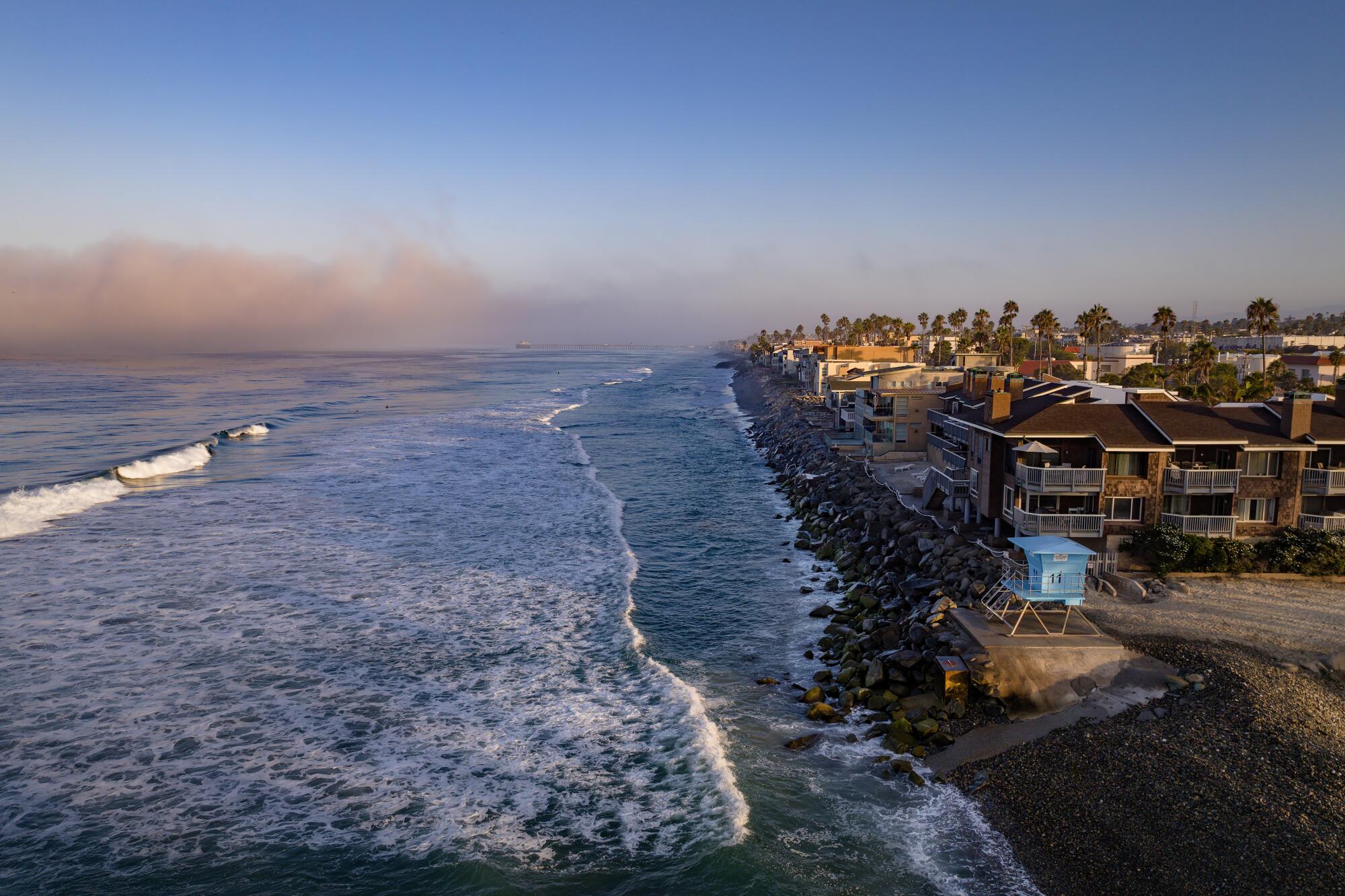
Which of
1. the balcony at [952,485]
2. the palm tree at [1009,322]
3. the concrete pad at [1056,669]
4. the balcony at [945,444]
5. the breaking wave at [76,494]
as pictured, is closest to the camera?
A: the concrete pad at [1056,669]

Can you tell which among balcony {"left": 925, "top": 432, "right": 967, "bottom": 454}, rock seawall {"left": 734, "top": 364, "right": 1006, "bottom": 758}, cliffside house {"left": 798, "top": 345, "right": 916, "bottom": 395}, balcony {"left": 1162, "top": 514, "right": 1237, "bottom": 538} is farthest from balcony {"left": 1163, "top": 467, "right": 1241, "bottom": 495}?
cliffside house {"left": 798, "top": 345, "right": 916, "bottom": 395}

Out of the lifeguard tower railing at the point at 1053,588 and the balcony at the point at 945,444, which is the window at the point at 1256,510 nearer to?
the balcony at the point at 945,444

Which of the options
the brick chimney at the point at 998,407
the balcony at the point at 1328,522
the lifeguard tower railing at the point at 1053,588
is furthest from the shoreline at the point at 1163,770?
the balcony at the point at 1328,522

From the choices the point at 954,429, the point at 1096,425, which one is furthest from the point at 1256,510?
the point at 954,429

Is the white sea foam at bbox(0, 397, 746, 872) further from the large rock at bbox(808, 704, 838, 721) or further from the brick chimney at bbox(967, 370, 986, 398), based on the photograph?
the brick chimney at bbox(967, 370, 986, 398)

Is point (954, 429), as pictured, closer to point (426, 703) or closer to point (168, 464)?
point (426, 703)

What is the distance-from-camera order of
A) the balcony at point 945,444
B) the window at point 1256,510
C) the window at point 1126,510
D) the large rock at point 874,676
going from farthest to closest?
the balcony at point 945,444 → the window at point 1256,510 → the window at point 1126,510 → the large rock at point 874,676

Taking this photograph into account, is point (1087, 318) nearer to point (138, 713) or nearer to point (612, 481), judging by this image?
point (612, 481)
